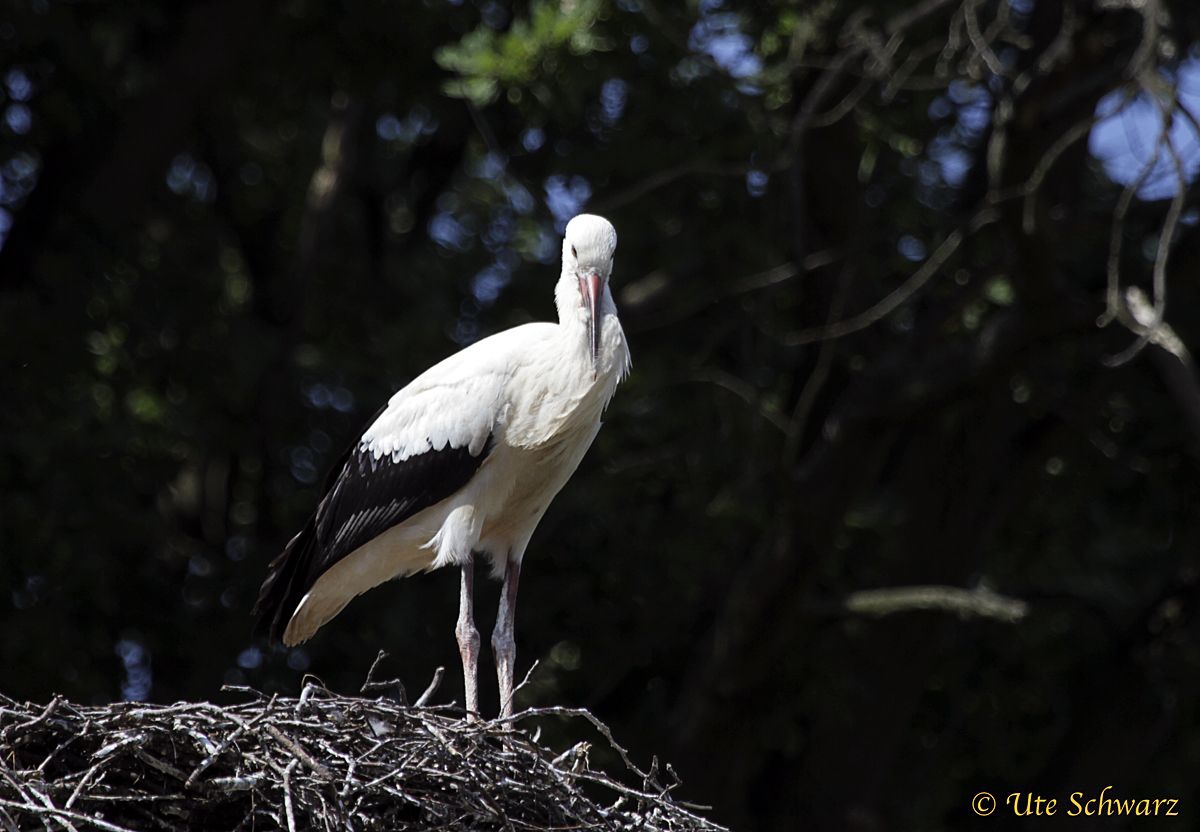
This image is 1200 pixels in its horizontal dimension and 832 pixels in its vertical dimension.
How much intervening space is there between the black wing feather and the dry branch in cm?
137

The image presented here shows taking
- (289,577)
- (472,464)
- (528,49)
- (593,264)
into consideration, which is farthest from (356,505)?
(528,49)

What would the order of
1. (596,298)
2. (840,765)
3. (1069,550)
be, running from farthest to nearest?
(1069,550), (840,765), (596,298)

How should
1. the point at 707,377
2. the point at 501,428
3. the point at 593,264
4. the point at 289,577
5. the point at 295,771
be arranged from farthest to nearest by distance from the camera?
the point at 707,377
the point at 289,577
the point at 501,428
the point at 593,264
the point at 295,771

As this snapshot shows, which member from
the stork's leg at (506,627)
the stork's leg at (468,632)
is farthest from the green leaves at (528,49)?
the stork's leg at (468,632)

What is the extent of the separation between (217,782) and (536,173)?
222 inches

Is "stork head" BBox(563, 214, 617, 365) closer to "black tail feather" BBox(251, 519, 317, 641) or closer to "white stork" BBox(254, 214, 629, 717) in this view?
"white stork" BBox(254, 214, 629, 717)

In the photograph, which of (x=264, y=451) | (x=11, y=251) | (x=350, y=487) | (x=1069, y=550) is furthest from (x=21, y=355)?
(x=1069, y=550)

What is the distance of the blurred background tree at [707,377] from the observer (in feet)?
33.1

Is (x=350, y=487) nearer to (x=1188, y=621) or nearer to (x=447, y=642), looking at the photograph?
(x=447, y=642)

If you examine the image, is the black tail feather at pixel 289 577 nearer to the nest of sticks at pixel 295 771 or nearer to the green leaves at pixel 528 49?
the nest of sticks at pixel 295 771

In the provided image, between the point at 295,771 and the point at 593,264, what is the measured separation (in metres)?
2.08

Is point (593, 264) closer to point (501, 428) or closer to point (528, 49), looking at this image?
point (501, 428)

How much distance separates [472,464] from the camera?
23.6ft

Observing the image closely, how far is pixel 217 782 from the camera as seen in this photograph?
18.6 feet
